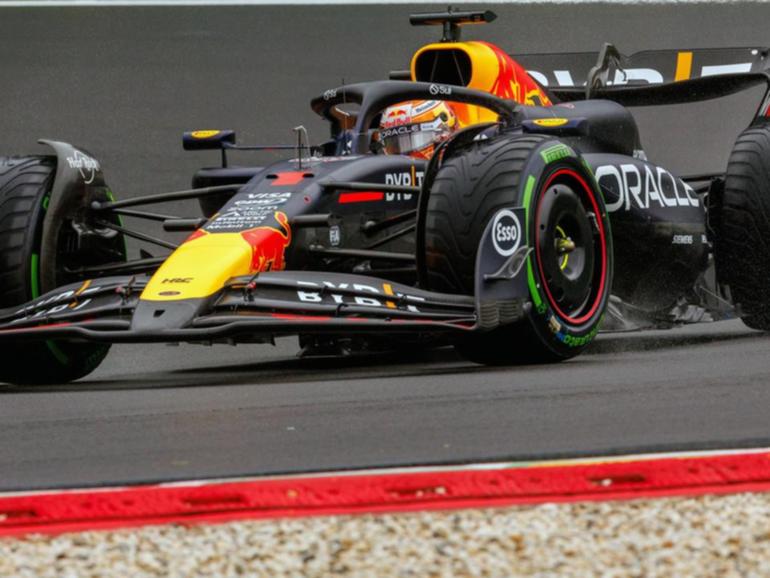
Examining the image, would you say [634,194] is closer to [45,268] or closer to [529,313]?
[529,313]

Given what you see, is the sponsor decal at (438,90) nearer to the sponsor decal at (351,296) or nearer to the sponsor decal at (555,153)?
the sponsor decal at (555,153)

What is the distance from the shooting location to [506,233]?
21.0 feet

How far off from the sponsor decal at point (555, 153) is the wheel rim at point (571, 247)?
0.07 metres

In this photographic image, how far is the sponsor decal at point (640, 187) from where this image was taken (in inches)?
303

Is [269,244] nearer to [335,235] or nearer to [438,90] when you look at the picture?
[335,235]

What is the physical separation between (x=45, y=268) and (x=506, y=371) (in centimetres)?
232

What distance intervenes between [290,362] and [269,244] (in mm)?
1391

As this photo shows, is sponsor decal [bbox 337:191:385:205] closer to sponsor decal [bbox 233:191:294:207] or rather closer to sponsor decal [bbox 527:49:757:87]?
sponsor decal [bbox 233:191:294:207]

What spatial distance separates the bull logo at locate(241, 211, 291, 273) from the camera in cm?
652

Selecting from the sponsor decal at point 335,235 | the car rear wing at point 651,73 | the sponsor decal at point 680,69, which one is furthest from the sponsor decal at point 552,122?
the sponsor decal at point 680,69

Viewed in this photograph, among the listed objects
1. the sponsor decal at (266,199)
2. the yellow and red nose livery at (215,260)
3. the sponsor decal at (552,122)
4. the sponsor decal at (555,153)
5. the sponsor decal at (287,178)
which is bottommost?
the yellow and red nose livery at (215,260)

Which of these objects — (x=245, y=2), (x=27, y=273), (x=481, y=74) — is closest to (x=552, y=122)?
(x=481, y=74)

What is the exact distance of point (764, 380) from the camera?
225 inches

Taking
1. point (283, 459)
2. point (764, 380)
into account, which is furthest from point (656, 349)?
point (283, 459)
